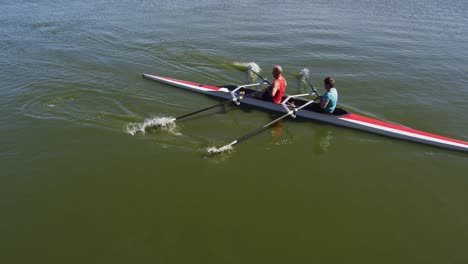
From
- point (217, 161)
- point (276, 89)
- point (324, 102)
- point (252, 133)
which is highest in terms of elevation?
point (276, 89)

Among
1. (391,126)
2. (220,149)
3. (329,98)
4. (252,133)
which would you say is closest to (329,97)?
(329,98)

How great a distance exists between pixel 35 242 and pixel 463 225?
9.76 m

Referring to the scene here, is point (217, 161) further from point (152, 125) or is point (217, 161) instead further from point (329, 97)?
point (329, 97)

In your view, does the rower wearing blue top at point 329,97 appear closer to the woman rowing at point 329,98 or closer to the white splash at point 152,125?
the woman rowing at point 329,98

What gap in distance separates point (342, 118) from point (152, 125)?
6672 mm

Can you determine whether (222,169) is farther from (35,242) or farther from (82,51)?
(82,51)

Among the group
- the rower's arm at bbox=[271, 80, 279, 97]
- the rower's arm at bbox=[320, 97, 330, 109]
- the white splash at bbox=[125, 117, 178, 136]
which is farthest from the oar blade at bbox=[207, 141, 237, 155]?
the rower's arm at bbox=[320, 97, 330, 109]

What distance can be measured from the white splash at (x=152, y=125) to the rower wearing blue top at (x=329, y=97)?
5331mm

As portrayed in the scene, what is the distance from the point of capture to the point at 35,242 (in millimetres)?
6930

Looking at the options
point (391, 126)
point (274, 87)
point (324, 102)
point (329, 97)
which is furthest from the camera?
point (274, 87)

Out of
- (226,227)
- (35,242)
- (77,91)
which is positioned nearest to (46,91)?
(77,91)

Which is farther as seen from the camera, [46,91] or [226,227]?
[46,91]

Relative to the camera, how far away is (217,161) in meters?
9.48

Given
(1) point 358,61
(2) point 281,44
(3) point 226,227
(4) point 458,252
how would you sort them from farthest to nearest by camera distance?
(2) point 281,44 < (1) point 358,61 < (3) point 226,227 < (4) point 458,252
